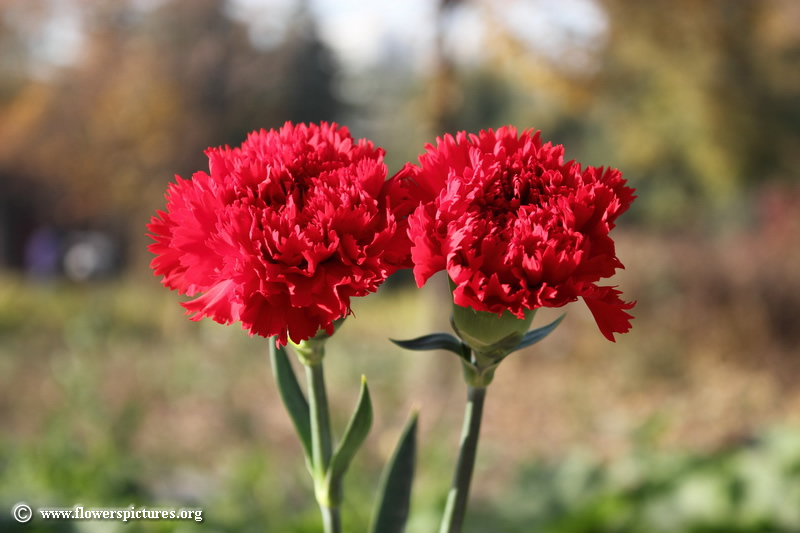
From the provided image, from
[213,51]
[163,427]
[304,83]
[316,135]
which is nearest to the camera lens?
[316,135]

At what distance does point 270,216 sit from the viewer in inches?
25.3

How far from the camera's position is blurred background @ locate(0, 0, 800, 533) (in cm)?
234

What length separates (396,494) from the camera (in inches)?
34.8

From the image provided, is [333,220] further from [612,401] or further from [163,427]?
[612,401]

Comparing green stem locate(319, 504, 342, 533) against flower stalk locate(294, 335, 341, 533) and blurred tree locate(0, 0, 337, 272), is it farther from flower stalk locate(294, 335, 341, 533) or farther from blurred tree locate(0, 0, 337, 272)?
blurred tree locate(0, 0, 337, 272)

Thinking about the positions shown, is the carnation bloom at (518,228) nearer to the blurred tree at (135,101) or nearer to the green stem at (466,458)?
the green stem at (466,458)

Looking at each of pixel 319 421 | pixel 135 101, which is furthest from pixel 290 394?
pixel 135 101

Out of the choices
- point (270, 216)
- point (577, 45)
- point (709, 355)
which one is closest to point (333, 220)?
point (270, 216)

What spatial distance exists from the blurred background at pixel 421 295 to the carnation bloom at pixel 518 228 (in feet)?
2.46

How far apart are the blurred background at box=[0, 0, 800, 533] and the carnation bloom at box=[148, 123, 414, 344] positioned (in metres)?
0.75

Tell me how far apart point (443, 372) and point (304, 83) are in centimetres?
921

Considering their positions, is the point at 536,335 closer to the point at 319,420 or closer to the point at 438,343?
the point at 438,343

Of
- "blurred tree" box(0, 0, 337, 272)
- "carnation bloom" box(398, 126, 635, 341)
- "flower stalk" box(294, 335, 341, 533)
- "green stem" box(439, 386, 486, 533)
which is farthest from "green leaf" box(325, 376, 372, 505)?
"blurred tree" box(0, 0, 337, 272)

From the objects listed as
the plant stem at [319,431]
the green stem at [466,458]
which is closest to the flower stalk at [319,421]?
the plant stem at [319,431]
